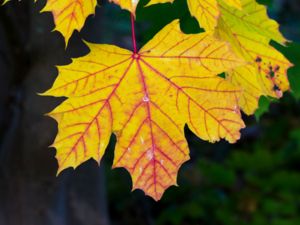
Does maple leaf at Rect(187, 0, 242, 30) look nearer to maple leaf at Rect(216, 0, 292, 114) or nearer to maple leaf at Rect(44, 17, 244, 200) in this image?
maple leaf at Rect(44, 17, 244, 200)

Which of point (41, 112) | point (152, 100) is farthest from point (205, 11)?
point (41, 112)

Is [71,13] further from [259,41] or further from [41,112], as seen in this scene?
[41,112]

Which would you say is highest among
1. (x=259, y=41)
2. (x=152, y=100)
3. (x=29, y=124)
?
(x=29, y=124)

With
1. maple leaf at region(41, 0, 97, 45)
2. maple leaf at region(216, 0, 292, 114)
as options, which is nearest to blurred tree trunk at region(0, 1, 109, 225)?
maple leaf at region(216, 0, 292, 114)

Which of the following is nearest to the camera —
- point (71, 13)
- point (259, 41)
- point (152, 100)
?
point (71, 13)

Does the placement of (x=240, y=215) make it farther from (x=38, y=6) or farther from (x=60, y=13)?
(x=60, y=13)

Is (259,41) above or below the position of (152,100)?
above

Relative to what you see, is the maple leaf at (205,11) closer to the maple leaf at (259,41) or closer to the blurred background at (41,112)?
the maple leaf at (259,41)
